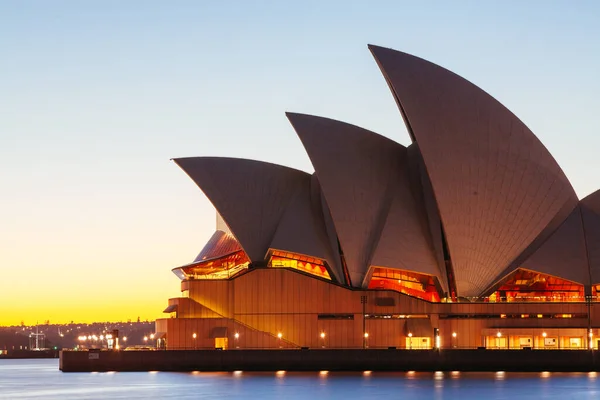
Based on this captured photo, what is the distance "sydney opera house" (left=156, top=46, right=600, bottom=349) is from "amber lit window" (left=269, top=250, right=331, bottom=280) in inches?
5.9

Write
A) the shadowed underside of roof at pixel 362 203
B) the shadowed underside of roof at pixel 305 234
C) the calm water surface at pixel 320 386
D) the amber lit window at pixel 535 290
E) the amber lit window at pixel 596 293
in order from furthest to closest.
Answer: the shadowed underside of roof at pixel 305 234 → the amber lit window at pixel 535 290 → the amber lit window at pixel 596 293 → the shadowed underside of roof at pixel 362 203 → the calm water surface at pixel 320 386

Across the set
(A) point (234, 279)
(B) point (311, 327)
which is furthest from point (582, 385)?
(A) point (234, 279)

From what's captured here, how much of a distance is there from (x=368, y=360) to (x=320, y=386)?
14.9 metres

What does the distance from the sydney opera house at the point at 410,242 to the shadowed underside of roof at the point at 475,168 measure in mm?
98

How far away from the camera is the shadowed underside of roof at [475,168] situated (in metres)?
73.2

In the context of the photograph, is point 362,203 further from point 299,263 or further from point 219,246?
point 219,246

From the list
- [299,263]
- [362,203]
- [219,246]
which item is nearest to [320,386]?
[362,203]

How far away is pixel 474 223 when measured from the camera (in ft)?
250

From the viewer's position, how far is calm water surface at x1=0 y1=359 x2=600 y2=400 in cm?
5753

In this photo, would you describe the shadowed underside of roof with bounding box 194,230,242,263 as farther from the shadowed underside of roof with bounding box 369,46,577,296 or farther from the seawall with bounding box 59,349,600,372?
the shadowed underside of roof with bounding box 369,46,577,296

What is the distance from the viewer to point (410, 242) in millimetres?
77750

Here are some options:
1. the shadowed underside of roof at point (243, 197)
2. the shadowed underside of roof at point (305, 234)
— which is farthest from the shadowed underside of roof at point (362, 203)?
the shadowed underside of roof at point (243, 197)

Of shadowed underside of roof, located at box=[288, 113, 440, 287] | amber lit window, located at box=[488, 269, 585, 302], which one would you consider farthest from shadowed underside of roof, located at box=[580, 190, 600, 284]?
shadowed underside of roof, located at box=[288, 113, 440, 287]

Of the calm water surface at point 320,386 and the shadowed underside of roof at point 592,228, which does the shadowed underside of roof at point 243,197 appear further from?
the shadowed underside of roof at point 592,228
